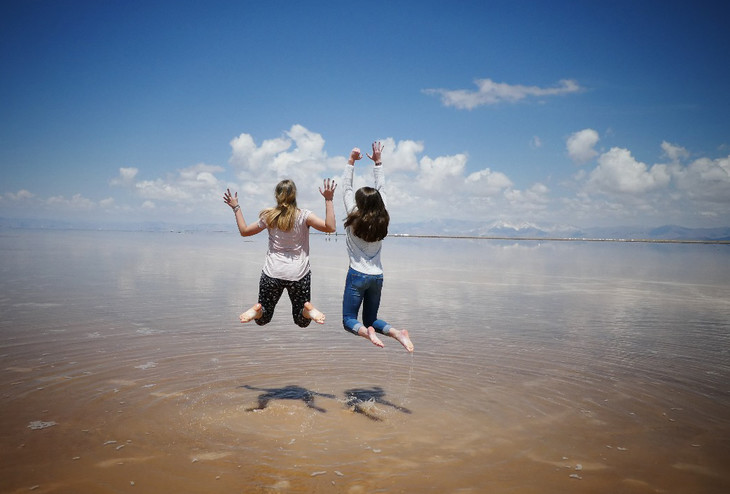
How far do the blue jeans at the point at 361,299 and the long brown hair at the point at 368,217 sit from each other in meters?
0.53

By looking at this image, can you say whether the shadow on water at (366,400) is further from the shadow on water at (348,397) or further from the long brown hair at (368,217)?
the long brown hair at (368,217)

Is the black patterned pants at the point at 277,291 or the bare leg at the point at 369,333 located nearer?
the bare leg at the point at 369,333

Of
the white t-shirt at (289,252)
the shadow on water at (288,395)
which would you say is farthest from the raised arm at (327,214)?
the shadow on water at (288,395)

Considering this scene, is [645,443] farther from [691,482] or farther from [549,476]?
[549,476]

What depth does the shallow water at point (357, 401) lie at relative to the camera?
4457 millimetres

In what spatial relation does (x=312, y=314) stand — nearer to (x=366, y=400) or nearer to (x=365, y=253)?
(x=365, y=253)

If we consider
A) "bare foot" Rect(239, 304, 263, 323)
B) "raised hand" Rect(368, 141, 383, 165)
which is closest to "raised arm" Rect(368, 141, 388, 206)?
"raised hand" Rect(368, 141, 383, 165)

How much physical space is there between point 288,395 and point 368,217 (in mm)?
2624

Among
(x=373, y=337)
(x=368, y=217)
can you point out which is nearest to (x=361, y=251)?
(x=368, y=217)

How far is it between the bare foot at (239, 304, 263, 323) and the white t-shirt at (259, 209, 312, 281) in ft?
1.56

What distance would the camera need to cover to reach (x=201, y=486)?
Answer: 417cm

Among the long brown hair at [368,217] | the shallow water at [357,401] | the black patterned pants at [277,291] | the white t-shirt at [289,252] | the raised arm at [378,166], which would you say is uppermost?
the raised arm at [378,166]

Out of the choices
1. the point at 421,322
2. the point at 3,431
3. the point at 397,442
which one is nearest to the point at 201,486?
the point at 397,442

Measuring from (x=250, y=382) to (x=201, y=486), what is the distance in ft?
9.45
